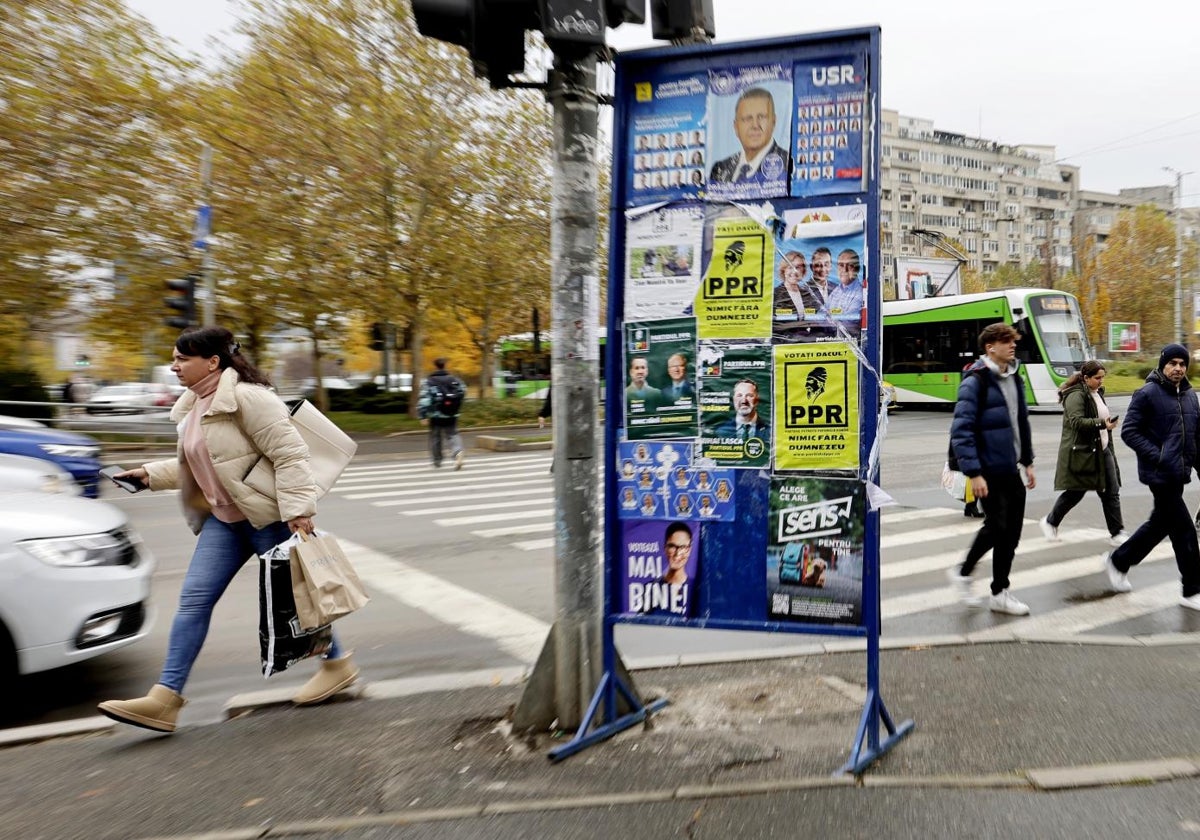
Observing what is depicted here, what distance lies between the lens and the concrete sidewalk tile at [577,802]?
3.61 m

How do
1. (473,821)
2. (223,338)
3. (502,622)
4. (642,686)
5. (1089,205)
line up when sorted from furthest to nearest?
1. (1089,205)
2. (502,622)
3. (642,686)
4. (223,338)
5. (473,821)

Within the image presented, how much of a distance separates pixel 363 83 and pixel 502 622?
21693 mm

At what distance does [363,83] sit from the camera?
82.7 feet

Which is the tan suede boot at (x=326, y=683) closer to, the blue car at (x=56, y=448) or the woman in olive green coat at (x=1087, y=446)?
the blue car at (x=56, y=448)

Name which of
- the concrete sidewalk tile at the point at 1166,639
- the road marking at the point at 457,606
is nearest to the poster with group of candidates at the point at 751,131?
the road marking at the point at 457,606

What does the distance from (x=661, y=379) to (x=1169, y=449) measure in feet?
14.4

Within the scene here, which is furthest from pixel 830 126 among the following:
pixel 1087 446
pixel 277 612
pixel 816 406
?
pixel 1087 446

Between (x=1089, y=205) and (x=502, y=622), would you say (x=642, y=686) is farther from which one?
(x=1089, y=205)

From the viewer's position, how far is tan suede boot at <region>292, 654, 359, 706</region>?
16.2 ft

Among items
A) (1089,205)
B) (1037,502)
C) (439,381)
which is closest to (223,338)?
(1037,502)

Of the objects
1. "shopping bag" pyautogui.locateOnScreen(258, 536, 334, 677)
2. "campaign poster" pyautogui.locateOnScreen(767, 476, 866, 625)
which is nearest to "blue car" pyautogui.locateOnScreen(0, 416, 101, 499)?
"shopping bag" pyautogui.locateOnScreen(258, 536, 334, 677)

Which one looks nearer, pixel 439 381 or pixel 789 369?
pixel 789 369

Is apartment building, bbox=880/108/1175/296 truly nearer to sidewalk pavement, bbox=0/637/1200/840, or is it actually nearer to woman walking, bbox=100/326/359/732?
sidewalk pavement, bbox=0/637/1200/840

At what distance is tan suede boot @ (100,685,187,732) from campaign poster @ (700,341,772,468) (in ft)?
8.91
